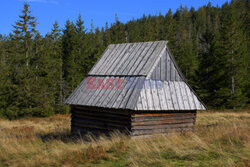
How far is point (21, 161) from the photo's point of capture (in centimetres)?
895

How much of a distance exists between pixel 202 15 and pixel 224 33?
284ft

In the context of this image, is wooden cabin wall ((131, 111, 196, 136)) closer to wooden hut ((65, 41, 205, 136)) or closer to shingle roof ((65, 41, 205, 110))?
wooden hut ((65, 41, 205, 136))

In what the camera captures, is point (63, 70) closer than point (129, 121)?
No

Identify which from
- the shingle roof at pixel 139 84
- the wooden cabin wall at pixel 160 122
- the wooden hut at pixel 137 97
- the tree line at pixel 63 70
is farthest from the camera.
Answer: the tree line at pixel 63 70

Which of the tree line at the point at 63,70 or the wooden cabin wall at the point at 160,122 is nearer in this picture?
the wooden cabin wall at the point at 160,122

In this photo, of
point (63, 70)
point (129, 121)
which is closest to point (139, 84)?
point (129, 121)

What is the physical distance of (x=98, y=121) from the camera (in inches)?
551

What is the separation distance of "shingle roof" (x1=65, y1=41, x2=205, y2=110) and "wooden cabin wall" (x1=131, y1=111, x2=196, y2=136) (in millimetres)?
645

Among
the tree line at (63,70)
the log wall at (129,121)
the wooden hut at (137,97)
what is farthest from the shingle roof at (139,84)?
the tree line at (63,70)

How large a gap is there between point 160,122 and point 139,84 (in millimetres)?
2230

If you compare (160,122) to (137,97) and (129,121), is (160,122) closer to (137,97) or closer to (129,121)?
(129,121)

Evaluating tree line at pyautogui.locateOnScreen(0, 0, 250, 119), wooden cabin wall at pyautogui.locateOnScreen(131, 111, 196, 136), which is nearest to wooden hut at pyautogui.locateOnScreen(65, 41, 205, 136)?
wooden cabin wall at pyautogui.locateOnScreen(131, 111, 196, 136)

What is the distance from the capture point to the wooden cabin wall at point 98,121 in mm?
12789

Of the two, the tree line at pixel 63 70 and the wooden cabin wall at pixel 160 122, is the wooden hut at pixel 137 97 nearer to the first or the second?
the wooden cabin wall at pixel 160 122
